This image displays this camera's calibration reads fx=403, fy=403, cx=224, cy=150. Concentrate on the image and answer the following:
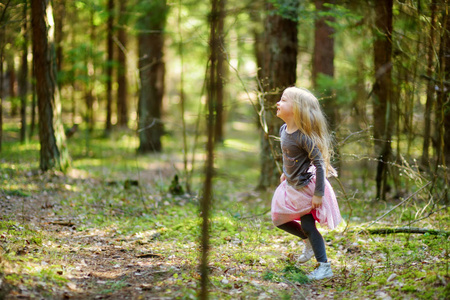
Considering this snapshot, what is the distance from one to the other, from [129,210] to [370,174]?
542 cm

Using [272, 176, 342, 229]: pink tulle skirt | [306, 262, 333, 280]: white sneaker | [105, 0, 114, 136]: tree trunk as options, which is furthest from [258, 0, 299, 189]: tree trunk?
[105, 0, 114, 136]: tree trunk

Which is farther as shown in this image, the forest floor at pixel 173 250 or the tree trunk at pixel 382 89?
the tree trunk at pixel 382 89

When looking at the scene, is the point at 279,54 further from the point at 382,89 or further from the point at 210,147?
the point at 210,147

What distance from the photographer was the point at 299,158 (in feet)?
13.7

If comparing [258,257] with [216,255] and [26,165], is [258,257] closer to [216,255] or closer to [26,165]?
[216,255]

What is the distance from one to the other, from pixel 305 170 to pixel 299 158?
138 mm

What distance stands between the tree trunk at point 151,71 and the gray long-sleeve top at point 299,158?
9.30m

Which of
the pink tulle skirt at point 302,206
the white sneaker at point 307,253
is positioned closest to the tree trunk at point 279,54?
the white sneaker at point 307,253

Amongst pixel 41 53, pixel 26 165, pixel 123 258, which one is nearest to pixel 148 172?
pixel 26 165

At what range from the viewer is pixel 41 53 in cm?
834

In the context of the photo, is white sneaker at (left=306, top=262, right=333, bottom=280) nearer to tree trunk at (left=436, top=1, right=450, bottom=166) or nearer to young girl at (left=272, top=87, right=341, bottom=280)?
young girl at (left=272, top=87, right=341, bottom=280)

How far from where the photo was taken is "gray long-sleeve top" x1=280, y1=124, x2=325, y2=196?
4047 millimetres

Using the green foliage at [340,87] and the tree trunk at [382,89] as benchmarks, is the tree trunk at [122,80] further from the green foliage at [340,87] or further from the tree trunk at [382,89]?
the tree trunk at [382,89]

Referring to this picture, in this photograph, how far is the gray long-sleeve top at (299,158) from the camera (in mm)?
4047
